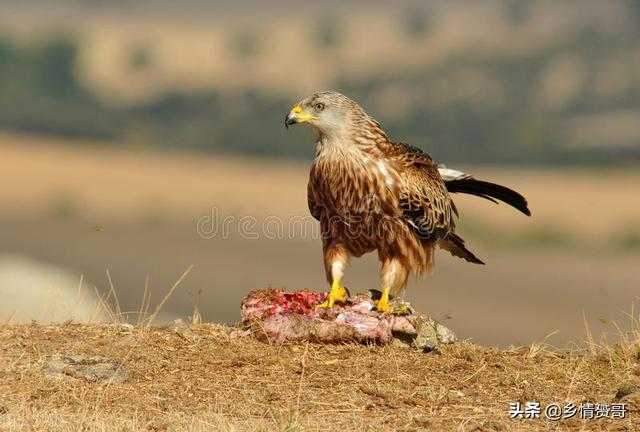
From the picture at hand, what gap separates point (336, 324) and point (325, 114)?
224cm

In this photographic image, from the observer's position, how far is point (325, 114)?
11094 millimetres

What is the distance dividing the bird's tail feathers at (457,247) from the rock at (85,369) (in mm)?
4554

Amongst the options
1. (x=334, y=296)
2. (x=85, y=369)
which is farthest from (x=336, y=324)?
(x=85, y=369)

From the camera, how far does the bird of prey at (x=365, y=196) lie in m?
11.1

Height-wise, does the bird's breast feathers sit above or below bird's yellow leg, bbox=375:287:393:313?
above

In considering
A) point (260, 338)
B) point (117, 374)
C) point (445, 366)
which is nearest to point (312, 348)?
point (260, 338)

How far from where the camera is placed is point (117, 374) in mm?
9664

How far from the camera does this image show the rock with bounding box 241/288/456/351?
11.0 m

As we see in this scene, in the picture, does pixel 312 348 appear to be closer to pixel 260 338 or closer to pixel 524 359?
pixel 260 338

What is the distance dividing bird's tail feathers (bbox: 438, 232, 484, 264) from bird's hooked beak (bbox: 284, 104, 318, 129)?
2.65 m

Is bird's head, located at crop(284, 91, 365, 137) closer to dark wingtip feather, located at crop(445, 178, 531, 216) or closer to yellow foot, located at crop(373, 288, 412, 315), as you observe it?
yellow foot, located at crop(373, 288, 412, 315)

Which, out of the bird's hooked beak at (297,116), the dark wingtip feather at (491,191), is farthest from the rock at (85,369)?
the dark wingtip feather at (491,191)

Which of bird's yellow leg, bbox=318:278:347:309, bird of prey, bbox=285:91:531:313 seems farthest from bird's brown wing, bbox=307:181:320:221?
bird's yellow leg, bbox=318:278:347:309

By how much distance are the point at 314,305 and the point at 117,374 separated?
2.81 metres
